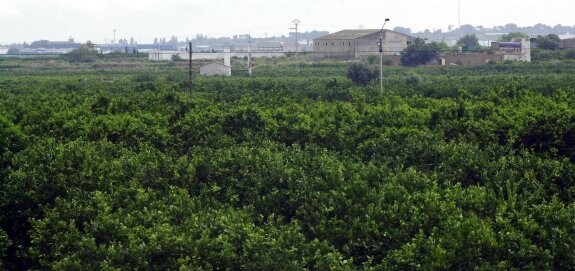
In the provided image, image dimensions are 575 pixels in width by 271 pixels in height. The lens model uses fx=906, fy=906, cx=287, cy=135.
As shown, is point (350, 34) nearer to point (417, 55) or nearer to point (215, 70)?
point (417, 55)

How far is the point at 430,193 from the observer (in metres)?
20.2

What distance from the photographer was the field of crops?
17641 millimetres

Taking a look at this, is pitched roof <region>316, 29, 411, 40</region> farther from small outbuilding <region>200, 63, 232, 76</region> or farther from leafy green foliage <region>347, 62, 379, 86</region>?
leafy green foliage <region>347, 62, 379, 86</region>

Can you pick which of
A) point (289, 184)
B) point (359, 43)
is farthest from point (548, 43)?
point (289, 184)

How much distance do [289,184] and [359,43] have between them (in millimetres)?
80755

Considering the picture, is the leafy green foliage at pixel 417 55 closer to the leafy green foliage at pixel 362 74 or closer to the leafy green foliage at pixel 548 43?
the leafy green foliage at pixel 548 43

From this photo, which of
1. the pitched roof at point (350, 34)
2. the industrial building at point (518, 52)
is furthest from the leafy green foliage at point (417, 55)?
the pitched roof at point (350, 34)

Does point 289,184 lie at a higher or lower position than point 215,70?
lower

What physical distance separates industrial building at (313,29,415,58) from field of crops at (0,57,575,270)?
65.7m

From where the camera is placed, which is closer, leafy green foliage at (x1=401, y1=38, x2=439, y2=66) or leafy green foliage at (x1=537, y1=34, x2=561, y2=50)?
leafy green foliage at (x1=401, y1=38, x2=439, y2=66)

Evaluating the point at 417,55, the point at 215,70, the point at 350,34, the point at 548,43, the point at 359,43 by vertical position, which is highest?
the point at 350,34

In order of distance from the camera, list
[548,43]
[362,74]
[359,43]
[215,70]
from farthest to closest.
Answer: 1. [359,43]
2. [548,43]
3. [215,70]
4. [362,74]

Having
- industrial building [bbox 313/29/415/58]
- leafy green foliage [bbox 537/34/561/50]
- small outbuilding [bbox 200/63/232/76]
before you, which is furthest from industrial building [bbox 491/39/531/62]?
small outbuilding [bbox 200/63/232/76]

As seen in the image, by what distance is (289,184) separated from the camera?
21906mm
